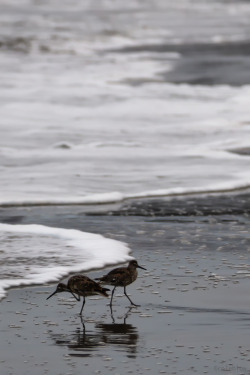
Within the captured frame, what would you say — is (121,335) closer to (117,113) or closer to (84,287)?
(84,287)

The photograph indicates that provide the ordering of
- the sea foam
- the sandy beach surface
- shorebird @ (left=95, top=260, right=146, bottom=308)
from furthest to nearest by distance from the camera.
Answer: the sea foam
shorebird @ (left=95, top=260, right=146, bottom=308)
the sandy beach surface

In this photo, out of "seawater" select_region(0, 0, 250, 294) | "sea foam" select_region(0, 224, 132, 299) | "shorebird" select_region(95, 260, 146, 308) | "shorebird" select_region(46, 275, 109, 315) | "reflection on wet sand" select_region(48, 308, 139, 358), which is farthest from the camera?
"seawater" select_region(0, 0, 250, 294)

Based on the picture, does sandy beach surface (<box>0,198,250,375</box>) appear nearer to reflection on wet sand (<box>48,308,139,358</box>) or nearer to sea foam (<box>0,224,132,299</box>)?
reflection on wet sand (<box>48,308,139,358</box>)

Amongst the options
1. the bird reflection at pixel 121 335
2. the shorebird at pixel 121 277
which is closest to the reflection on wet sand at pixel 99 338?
the bird reflection at pixel 121 335

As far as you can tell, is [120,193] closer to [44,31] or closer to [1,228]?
[1,228]

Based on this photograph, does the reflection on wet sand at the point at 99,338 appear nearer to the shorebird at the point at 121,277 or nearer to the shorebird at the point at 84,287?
the shorebird at the point at 84,287

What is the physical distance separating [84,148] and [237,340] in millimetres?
8310

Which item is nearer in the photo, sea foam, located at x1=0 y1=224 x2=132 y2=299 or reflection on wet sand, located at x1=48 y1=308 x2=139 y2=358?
reflection on wet sand, located at x1=48 y1=308 x2=139 y2=358

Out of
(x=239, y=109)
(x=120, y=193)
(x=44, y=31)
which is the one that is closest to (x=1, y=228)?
(x=120, y=193)

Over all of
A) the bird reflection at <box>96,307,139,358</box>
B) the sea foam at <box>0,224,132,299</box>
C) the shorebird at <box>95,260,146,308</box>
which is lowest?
the sea foam at <box>0,224,132,299</box>

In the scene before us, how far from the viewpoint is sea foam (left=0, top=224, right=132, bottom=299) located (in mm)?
7223

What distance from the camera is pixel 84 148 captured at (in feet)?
45.2

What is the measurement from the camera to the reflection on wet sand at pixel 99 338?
557cm

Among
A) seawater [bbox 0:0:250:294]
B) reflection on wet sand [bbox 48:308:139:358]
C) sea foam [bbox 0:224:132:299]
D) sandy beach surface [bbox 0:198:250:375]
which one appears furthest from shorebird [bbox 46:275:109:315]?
seawater [bbox 0:0:250:294]
